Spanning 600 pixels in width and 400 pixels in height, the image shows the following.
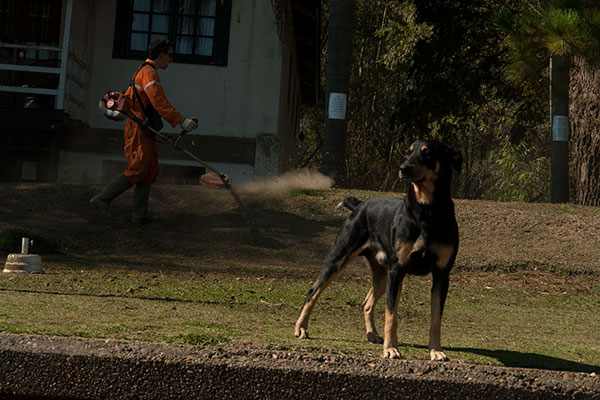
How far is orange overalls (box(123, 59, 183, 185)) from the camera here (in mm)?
11266

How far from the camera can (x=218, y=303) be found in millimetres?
7477

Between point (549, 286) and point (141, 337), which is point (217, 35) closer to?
point (549, 286)

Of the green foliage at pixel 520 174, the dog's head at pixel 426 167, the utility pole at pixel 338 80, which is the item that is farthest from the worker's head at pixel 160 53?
the green foliage at pixel 520 174

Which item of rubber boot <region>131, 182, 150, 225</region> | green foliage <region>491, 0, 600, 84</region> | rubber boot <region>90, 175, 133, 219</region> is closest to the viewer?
rubber boot <region>90, 175, 133, 219</region>

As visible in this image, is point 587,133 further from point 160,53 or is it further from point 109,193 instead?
point 109,193

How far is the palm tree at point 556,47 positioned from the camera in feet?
40.5

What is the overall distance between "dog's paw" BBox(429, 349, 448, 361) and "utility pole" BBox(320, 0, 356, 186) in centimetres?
1072

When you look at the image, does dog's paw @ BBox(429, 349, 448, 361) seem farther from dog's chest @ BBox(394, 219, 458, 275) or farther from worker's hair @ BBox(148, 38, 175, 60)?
worker's hair @ BBox(148, 38, 175, 60)

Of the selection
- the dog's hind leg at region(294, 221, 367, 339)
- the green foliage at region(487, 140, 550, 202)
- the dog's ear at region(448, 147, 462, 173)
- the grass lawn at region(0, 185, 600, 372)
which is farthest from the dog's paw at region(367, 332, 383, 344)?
the green foliage at region(487, 140, 550, 202)

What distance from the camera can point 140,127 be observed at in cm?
1129

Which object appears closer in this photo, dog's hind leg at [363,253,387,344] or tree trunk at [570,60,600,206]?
dog's hind leg at [363,253,387,344]

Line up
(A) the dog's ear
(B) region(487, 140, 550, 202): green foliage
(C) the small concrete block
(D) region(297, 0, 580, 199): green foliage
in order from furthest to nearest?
(B) region(487, 140, 550, 202): green foliage < (D) region(297, 0, 580, 199): green foliage < (C) the small concrete block < (A) the dog's ear

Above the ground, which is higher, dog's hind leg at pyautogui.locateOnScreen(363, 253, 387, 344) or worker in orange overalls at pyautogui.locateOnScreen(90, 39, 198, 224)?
worker in orange overalls at pyautogui.locateOnScreen(90, 39, 198, 224)

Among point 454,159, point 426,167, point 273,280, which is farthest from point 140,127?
point 426,167
